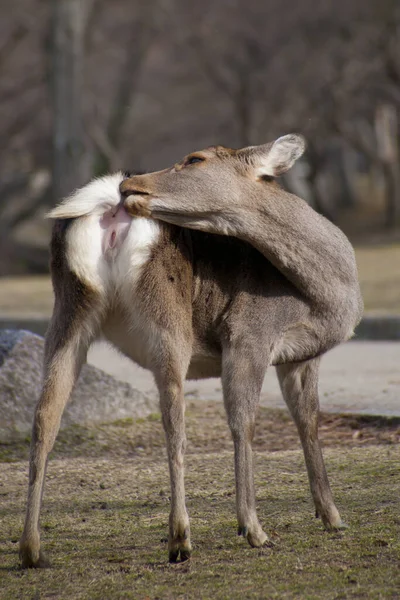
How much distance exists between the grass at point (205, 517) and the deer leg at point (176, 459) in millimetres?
102

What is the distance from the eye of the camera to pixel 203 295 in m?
4.85

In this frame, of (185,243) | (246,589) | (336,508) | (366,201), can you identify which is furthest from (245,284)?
(366,201)

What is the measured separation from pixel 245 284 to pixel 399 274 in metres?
11.8

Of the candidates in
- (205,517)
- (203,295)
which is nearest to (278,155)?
(203,295)

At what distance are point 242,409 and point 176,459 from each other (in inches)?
17.1

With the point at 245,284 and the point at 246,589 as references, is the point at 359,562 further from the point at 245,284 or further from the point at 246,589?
the point at 245,284

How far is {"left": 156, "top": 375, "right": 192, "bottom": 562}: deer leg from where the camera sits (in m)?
4.31

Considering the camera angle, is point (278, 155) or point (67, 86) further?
point (67, 86)

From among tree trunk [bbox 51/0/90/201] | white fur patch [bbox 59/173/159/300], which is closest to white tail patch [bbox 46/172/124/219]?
white fur patch [bbox 59/173/159/300]

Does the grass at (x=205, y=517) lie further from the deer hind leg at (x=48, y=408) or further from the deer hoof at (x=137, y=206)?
the deer hoof at (x=137, y=206)

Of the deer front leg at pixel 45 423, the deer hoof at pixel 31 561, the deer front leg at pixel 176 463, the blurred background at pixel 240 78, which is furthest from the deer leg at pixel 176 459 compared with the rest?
the blurred background at pixel 240 78

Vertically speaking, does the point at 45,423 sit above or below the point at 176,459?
above

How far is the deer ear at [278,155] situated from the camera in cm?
501

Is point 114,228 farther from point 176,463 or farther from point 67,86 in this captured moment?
point 67,86
